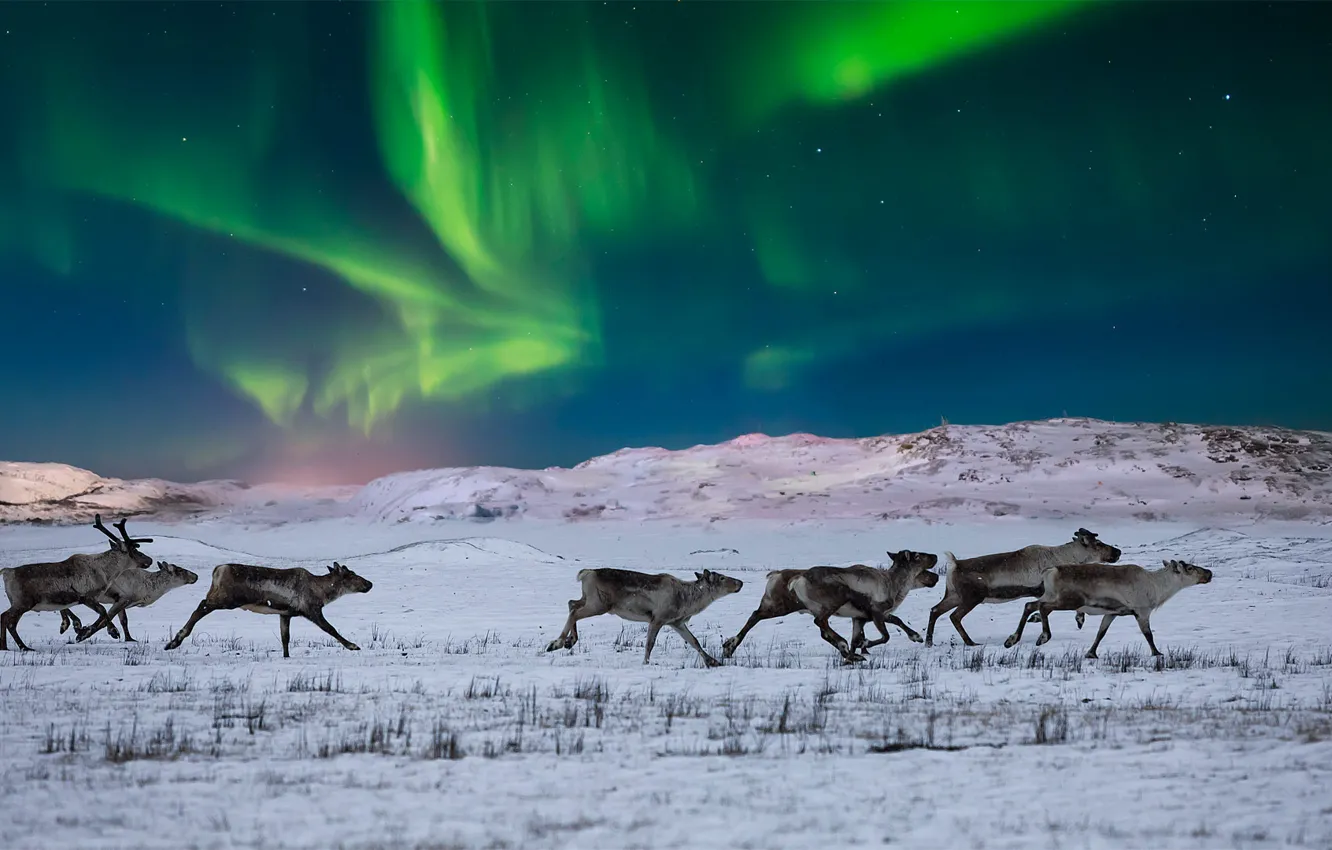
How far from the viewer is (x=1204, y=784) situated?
6922mm

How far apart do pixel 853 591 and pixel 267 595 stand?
9.81 meters

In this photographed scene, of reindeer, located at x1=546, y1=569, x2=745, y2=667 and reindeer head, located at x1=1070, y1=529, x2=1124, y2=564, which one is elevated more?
reindeer head, located at x1=1070, y1=529, x2=1124, y2=564

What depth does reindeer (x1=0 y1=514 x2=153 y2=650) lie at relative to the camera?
17.0 m

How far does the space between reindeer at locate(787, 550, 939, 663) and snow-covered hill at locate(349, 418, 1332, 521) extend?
62.3 metres

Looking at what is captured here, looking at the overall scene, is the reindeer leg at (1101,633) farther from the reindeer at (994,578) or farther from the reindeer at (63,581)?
the reindeer at (63,581)

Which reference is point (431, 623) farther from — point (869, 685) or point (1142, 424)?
point (1142, 424)

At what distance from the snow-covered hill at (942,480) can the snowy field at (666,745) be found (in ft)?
216

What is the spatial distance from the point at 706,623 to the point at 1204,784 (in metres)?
17.8

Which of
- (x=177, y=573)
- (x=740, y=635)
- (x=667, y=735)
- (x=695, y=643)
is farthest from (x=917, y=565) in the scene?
(x=177, y=573)

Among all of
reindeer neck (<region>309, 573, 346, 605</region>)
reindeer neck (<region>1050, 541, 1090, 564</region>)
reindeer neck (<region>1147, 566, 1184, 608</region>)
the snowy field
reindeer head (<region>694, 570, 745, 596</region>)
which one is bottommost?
the snowy field

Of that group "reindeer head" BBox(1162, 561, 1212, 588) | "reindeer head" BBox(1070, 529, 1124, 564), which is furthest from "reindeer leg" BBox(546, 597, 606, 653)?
"reindeer head" BBox(1070, 529, 1124, 564)

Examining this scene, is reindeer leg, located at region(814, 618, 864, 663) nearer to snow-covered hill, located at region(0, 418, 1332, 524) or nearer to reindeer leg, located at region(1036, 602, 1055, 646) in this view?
reindeer leg, located at region(1036, 602, 1055, 646)

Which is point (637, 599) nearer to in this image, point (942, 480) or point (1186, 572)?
point (1186, 572)

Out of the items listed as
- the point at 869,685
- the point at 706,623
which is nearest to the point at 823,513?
the point at 706,623
